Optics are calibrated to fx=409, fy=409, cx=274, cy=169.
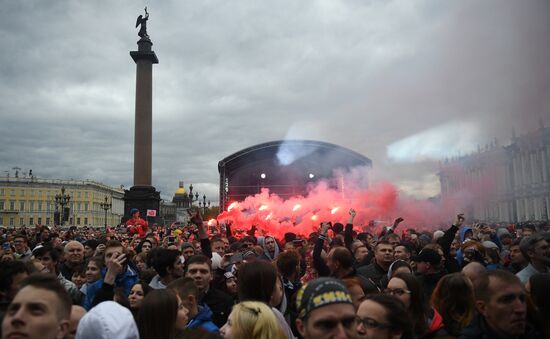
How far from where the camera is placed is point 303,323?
2.61 metres

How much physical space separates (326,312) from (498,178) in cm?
2619

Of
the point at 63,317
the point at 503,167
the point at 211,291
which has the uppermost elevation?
the point at 503,167

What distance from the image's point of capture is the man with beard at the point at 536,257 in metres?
5.34

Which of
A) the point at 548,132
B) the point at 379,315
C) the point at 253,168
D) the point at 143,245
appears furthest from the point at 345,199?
the point at 379,315

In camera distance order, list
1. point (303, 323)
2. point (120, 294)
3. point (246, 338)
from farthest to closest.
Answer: point (120, 294) → point (246, 338) → point (303, 323)

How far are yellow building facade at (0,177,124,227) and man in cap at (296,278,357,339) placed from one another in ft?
332

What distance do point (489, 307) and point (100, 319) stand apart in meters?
2.97

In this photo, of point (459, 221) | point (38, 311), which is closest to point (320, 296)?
point (38, 311)

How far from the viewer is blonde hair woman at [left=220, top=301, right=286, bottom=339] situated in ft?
9.27

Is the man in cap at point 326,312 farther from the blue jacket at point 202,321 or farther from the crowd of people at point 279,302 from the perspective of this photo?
the blue jacket at point 202,321

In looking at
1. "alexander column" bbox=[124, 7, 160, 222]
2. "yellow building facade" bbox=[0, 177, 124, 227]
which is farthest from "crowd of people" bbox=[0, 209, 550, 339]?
"yellow building facade" bbox=[0, 177, 124, 227]

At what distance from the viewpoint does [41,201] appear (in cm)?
10262

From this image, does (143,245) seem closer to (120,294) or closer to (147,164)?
(120,294)

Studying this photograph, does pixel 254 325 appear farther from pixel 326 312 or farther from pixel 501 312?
pixel 501 312
